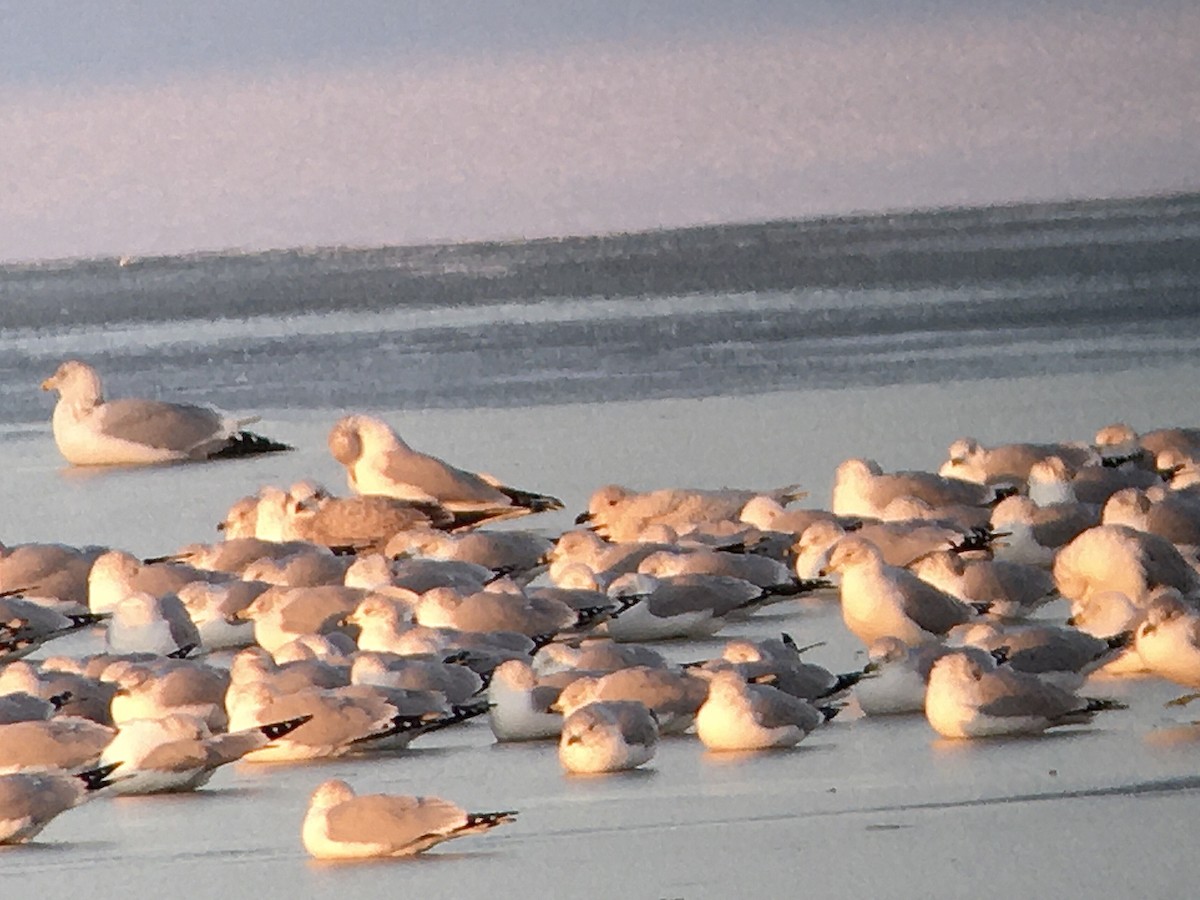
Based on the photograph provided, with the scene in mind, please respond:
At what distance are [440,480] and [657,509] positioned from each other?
2.95ft

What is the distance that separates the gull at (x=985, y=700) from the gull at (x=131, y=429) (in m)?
5.51

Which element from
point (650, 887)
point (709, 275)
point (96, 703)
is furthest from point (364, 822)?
point (709, 275)

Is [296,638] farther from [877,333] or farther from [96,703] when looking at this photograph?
[877,333]

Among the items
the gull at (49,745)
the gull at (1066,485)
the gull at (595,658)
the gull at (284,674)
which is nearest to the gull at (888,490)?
the gull at (1066,485)

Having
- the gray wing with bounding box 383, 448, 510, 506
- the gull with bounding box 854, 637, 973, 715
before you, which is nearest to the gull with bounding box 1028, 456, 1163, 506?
the gray wing with bounding box 383, 448, 510, 506

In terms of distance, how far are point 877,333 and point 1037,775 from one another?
10.3 meters

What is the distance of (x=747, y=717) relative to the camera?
18.5ft

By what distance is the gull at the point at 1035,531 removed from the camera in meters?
7.53

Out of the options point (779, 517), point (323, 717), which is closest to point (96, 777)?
point (323, 717)

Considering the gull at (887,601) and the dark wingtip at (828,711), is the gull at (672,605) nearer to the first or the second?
the gull at (887,601)

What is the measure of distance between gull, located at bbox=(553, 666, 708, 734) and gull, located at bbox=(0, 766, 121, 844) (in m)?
0.97

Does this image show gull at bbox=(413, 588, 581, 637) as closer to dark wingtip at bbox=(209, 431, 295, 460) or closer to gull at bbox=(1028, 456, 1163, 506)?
gull at bbox=(1028, 456, 1163, 506)

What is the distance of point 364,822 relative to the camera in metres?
4.95

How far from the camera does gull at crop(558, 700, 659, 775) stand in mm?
5520
